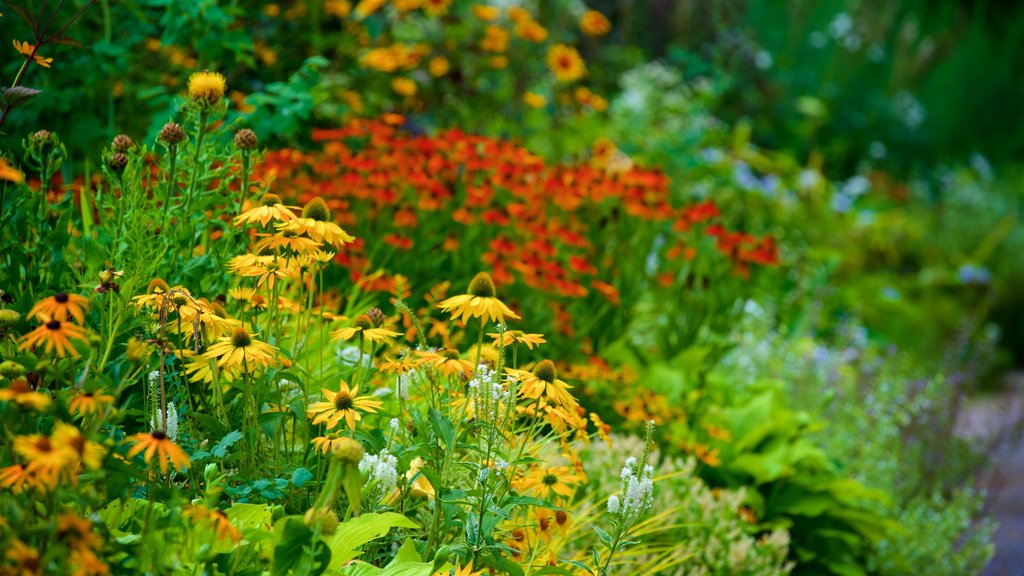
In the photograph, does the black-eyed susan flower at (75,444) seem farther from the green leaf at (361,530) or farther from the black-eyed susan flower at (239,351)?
the green leaf at (361,530)

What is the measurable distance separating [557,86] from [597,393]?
3.14 meters

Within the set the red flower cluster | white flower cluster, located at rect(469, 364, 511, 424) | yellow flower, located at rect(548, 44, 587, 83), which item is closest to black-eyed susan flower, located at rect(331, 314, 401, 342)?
white flower cluster, located at rect(469, 364, 511, 424)

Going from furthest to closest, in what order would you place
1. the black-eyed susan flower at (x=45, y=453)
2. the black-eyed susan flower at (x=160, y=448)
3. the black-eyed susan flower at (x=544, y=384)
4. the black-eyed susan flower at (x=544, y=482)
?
the black-eyed susan flower at (x=544, y=482) → the black-eyed susan flower at (x=544, y=384) → the black-eyed susan flower at (x=160, y=448) → the black-eyed susan flower at (x=45, y=453)

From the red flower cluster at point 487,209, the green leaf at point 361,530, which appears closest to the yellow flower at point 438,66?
the red flower cluster at point 487,209

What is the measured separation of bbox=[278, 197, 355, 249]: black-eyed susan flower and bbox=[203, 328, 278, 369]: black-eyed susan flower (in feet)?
0.64

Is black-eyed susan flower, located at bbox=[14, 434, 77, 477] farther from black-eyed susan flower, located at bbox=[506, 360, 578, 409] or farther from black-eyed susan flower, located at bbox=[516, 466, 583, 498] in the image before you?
black-eyed susan flower, located at bbox=[516, 466, 583, 498]

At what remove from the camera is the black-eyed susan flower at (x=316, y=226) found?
5.39 feet

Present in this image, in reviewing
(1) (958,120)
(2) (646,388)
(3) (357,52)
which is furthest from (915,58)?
(2) (646,388)

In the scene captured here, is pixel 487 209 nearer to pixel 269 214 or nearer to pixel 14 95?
pixel 269 214

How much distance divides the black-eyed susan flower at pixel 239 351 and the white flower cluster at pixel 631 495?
0.61 m

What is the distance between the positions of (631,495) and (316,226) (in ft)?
2.29

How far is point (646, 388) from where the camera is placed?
125 inches

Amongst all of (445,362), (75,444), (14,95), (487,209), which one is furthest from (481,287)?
(487,209)

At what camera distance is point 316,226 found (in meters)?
1.66
